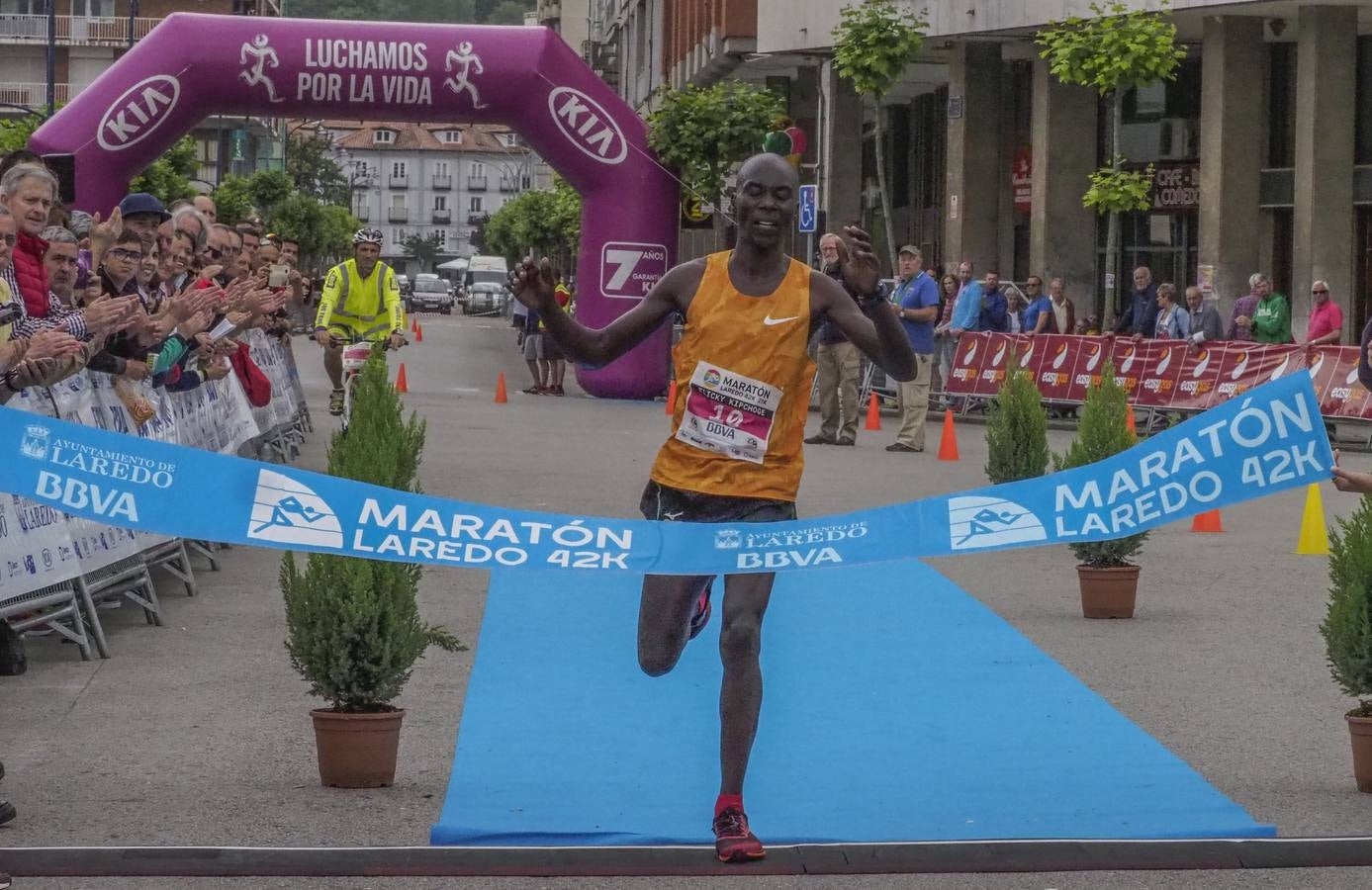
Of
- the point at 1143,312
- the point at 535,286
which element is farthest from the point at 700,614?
the point at 1143,312

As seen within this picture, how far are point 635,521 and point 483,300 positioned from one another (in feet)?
331

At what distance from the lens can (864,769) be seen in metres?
7.33

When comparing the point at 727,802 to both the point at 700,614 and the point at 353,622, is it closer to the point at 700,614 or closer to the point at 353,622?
the point at 700,614

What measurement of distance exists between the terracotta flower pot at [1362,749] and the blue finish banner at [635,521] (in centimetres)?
98

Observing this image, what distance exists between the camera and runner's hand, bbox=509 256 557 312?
20.3ft


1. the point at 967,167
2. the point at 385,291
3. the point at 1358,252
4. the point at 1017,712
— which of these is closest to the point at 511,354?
the point at 967,167

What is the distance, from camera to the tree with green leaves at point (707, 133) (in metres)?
29.8

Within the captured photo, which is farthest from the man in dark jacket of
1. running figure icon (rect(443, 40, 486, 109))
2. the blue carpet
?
the blue carpet

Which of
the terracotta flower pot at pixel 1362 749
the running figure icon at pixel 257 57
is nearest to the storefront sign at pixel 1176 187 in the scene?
the running figure icon at pixel 257 57

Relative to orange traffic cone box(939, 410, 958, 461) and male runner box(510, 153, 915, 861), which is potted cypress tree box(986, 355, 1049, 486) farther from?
male runner box(510, 153, 915, 861)

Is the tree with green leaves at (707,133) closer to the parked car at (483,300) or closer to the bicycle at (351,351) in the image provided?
the bicycle at (351,351)

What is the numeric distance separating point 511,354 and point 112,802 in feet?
149

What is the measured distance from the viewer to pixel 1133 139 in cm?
4069

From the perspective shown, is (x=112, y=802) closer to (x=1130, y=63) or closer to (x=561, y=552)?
(x=561, y=552)
